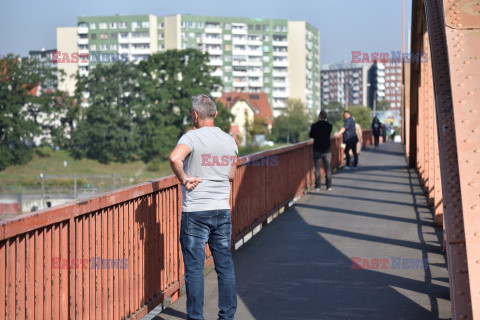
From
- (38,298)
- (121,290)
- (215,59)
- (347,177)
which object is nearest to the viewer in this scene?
(38,298)

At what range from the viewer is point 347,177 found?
19.7 metres

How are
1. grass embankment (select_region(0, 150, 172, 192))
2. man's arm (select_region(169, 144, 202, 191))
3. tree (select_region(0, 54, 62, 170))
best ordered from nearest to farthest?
man's arm (select_region(169, 144, 202, 191)), tree (select_region(0, 54, 62, 170)), grass embankment (select_region(0, 150, 172, 192))

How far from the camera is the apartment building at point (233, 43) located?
147 metres

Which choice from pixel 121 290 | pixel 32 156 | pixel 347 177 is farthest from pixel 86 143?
pixel 121 290

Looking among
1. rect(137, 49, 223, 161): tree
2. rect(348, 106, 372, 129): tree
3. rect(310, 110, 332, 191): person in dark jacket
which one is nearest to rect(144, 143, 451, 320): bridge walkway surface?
rect(310, 110, 332, 191): person in dark jacket

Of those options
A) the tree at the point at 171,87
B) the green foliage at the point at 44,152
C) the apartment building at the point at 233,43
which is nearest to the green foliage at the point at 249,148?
the tree at the point at 171,87

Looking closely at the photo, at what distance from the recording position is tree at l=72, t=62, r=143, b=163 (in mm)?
86562

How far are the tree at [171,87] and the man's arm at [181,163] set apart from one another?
2971 inches

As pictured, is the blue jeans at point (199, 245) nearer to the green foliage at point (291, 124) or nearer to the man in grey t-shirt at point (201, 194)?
the man in grey t-shirt at point (201, 194)

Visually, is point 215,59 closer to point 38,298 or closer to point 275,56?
point 275,56

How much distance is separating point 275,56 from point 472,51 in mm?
160305

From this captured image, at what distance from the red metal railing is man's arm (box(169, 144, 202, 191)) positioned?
428 mm

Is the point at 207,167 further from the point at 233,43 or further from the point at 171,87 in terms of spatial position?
the point at 233,43

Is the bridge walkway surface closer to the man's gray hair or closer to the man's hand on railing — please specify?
the man's hand on railing
